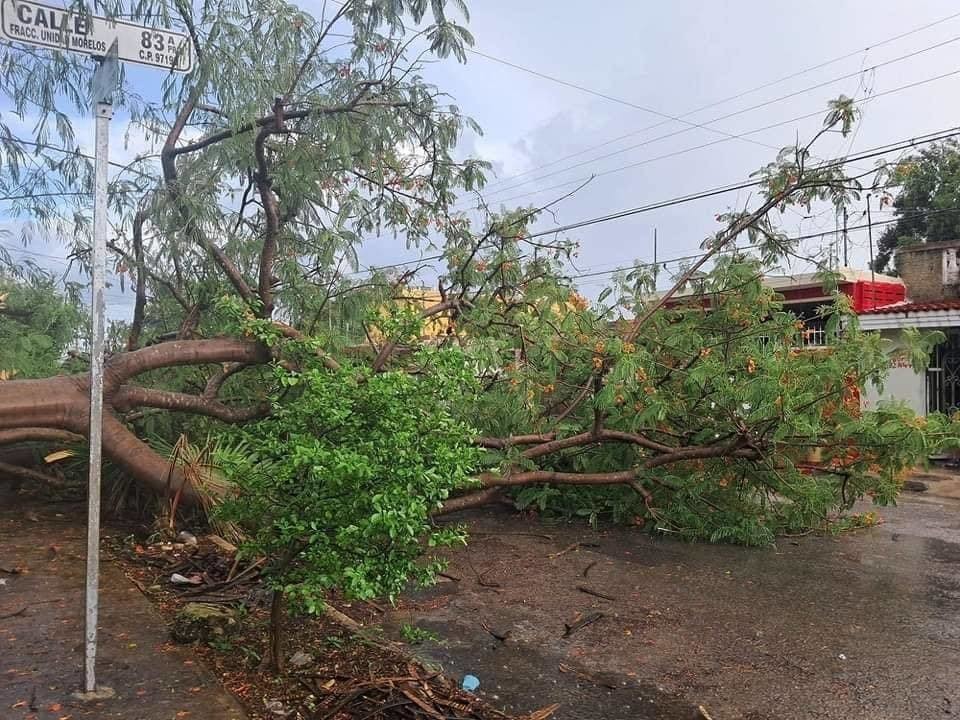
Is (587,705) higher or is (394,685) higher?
(394,685)

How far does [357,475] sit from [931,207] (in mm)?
27632

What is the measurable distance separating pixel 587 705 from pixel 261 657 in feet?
5.76

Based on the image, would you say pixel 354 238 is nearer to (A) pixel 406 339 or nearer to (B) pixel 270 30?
(B) pixel 270 30

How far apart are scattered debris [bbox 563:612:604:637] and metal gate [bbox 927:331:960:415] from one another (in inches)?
514

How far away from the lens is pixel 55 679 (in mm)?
3898

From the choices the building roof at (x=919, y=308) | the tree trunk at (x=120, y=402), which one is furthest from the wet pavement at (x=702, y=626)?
the building roof at (x=919, y=308)

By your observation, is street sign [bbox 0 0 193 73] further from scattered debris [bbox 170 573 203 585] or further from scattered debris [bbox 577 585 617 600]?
scattered debris [bbox 577 585 617 600]

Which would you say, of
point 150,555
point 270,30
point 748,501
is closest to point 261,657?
point 150,555

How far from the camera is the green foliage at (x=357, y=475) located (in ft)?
11.3

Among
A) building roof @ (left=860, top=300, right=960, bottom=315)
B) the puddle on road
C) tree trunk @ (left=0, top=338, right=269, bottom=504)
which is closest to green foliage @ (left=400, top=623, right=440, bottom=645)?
the puddle on road

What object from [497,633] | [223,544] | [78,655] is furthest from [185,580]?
[497,633]

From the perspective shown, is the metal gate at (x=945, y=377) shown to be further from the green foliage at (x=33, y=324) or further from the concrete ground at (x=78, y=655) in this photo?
the concrete ground at (x=78, y=655)

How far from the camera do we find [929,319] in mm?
15562

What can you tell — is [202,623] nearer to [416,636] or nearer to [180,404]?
[416,636]
